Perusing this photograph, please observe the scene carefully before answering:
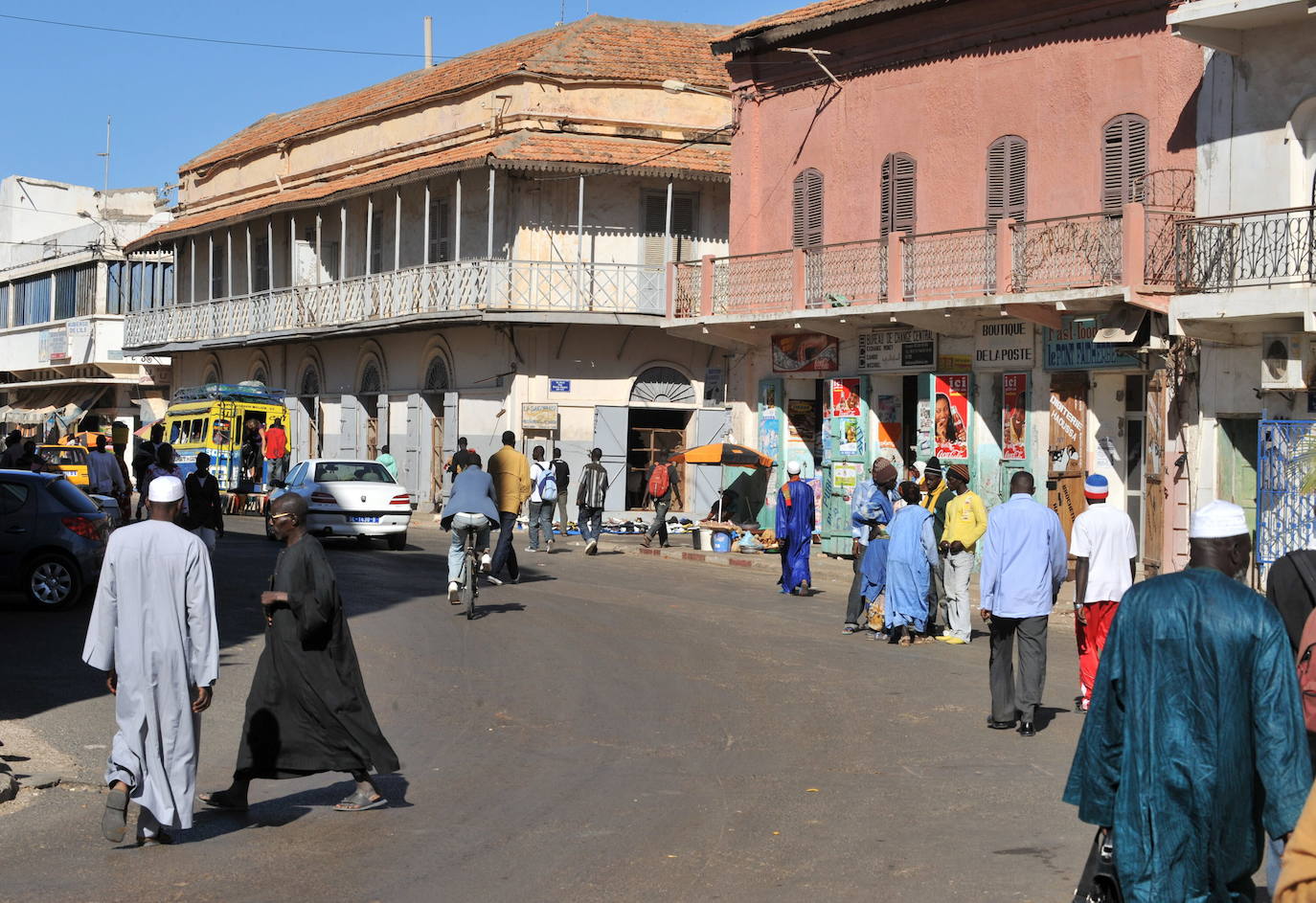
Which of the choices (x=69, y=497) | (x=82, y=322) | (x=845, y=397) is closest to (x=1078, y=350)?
(x=845, y=397)

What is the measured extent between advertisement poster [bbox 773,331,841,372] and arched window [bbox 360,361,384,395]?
1445cm

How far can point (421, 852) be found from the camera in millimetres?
7746

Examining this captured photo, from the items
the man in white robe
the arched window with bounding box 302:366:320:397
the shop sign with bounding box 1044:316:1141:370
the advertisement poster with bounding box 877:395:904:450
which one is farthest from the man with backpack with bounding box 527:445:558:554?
the man in white robe

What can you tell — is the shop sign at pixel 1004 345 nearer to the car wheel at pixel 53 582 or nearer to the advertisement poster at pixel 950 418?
the advertisement poster at pixel 950 418

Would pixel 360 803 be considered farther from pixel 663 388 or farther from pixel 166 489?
pixel 663 388

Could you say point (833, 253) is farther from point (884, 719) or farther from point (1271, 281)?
point (884, 719)

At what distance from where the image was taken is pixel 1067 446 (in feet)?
79.7

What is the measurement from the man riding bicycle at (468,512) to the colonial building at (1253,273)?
8.87m

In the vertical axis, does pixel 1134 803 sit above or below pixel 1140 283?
below

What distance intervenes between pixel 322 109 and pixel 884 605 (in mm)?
35453

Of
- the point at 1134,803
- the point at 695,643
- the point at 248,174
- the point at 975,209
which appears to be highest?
the point at 248,174

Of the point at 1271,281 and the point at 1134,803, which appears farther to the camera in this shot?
the point at 1271,281

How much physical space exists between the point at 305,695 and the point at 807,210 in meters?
22.5

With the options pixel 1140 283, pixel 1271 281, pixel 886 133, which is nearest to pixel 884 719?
pixel 1271 281
